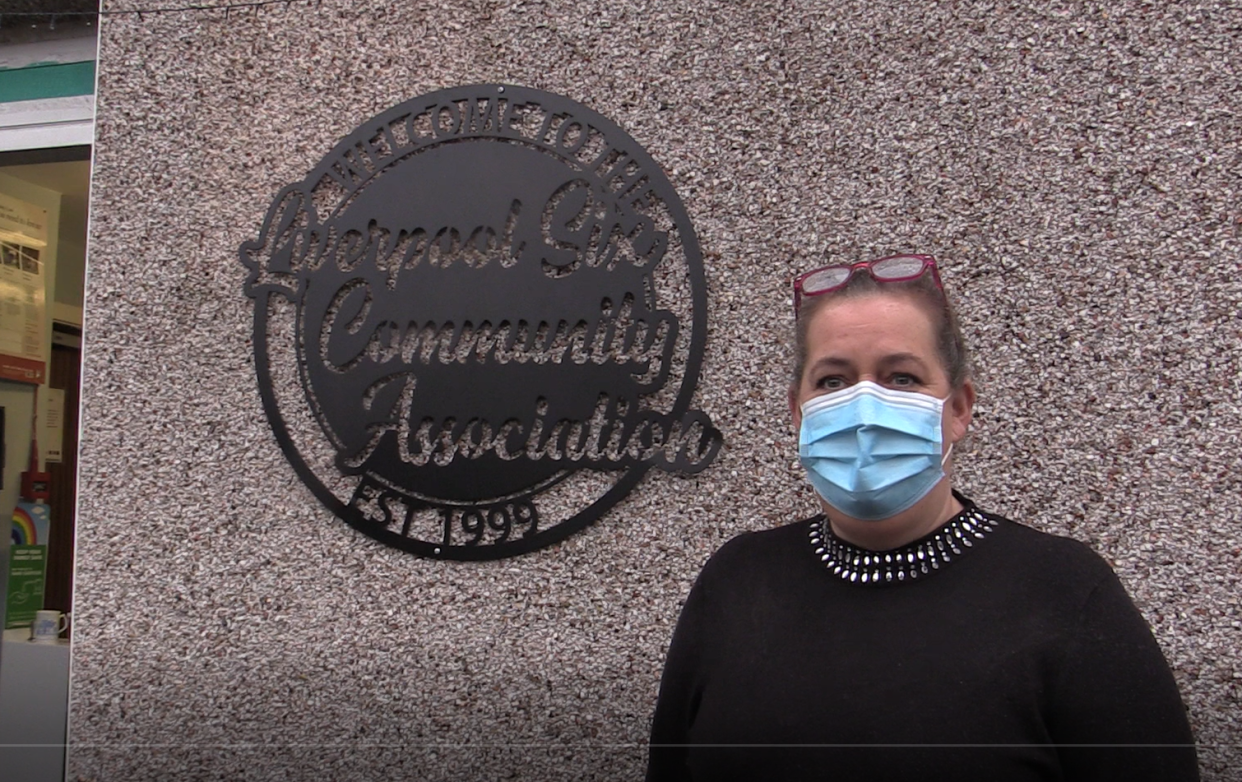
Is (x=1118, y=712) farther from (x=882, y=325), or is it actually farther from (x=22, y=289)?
(x=22, y=289)

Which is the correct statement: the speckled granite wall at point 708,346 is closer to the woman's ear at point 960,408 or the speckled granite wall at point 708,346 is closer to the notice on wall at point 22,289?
the woman's ear at point 960,408

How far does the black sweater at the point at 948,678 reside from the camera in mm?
1274

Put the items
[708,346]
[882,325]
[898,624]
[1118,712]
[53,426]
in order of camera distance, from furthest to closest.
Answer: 1. [53,426]
2. [708,346]
3. [882,325]
4. [898,624]
5. [1118,712]

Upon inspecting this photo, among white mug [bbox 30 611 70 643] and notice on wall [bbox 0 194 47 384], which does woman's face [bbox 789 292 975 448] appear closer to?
white mug [bbox 30 611 70 643]

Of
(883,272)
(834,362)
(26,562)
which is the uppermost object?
(883,272)

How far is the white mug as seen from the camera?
3662 millimetres

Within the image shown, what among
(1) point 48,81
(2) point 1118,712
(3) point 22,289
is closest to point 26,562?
(3) point 22,289

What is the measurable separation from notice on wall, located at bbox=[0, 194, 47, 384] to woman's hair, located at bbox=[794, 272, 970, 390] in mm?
3446

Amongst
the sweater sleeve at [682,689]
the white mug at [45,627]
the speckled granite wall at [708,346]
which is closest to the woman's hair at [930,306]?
the sweater sleeve at [682,689]

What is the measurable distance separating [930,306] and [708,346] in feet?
3.73

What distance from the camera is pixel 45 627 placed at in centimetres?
370

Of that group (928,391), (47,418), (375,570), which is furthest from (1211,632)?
(47,418)

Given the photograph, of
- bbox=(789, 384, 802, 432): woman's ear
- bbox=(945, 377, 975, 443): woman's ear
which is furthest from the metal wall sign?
bbox=(945, 377, 975, 443): woman's ear

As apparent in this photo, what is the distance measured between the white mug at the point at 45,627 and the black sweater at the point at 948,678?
9.88 ft
